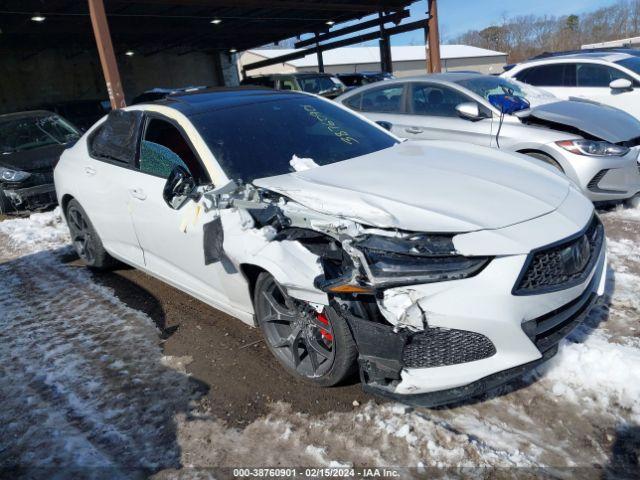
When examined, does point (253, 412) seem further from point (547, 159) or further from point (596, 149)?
point (596, 149)

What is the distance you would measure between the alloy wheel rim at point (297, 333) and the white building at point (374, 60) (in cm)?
4307

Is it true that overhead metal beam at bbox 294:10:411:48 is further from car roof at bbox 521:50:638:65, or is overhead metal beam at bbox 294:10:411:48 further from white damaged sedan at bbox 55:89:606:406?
white damaged sedan at bbox 55:89:606:406

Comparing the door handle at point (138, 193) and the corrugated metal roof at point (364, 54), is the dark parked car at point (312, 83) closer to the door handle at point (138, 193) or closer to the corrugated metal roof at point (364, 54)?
the door handle at point (138, 193)

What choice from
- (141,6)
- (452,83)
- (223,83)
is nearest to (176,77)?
(223,83)

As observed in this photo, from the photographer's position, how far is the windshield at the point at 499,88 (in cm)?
616

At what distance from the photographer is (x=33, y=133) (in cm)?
847

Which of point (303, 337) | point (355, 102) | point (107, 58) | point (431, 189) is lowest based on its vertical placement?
point (303, 337)

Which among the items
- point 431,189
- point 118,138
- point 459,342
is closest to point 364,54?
point 118,138

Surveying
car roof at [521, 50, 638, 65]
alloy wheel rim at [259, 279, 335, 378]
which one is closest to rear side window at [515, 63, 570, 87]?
car roof at [521, 50, 638, 65]

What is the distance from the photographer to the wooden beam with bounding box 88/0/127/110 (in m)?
9.37

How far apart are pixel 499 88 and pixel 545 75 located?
2.52m

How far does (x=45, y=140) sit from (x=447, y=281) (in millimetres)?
8154

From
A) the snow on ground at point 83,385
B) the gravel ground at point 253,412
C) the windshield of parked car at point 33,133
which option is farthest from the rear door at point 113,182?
the windshield of parked car at point 33,133

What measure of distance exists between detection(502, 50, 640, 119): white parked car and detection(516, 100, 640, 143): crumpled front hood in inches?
67.9
